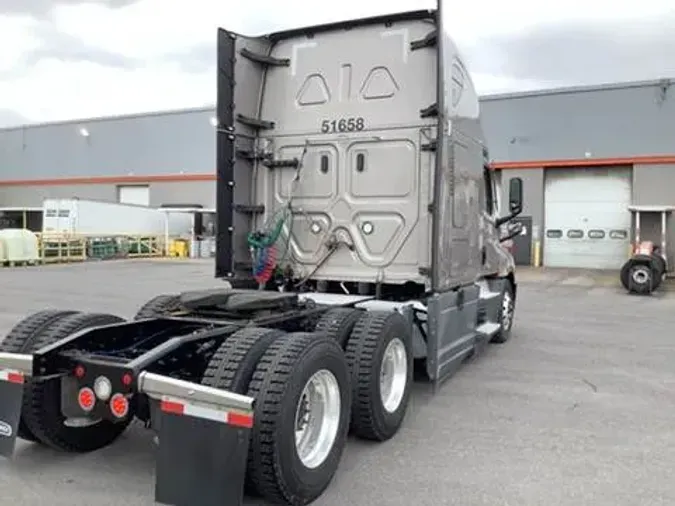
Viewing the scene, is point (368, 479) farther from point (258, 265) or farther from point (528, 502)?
point (258, 265)

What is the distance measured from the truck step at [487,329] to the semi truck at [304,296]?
39 mm

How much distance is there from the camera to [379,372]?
464 cm

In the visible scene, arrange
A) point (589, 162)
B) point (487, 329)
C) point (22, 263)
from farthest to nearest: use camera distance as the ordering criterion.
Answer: point (589, 162) → point (22, 263) → point (487, 329)

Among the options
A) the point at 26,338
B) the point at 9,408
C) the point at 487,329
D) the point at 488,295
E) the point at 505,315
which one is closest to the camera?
the point at 9,408

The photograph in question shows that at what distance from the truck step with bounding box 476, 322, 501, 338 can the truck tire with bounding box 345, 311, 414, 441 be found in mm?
2217

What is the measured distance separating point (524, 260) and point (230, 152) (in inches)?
860

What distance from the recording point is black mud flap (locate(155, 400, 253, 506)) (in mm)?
3139

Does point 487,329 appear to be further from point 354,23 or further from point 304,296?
point 354,23

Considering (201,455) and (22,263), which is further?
(22,263)

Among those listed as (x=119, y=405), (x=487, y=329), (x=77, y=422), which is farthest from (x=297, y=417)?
(x=487, y=329)

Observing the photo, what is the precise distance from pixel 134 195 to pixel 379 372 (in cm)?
3670

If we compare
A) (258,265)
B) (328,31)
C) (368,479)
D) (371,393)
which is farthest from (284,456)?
(328,31)

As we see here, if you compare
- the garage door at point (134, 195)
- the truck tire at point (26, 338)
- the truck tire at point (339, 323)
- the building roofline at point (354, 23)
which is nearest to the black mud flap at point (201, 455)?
the truck tire at point (26, 338)

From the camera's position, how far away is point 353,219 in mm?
6449
